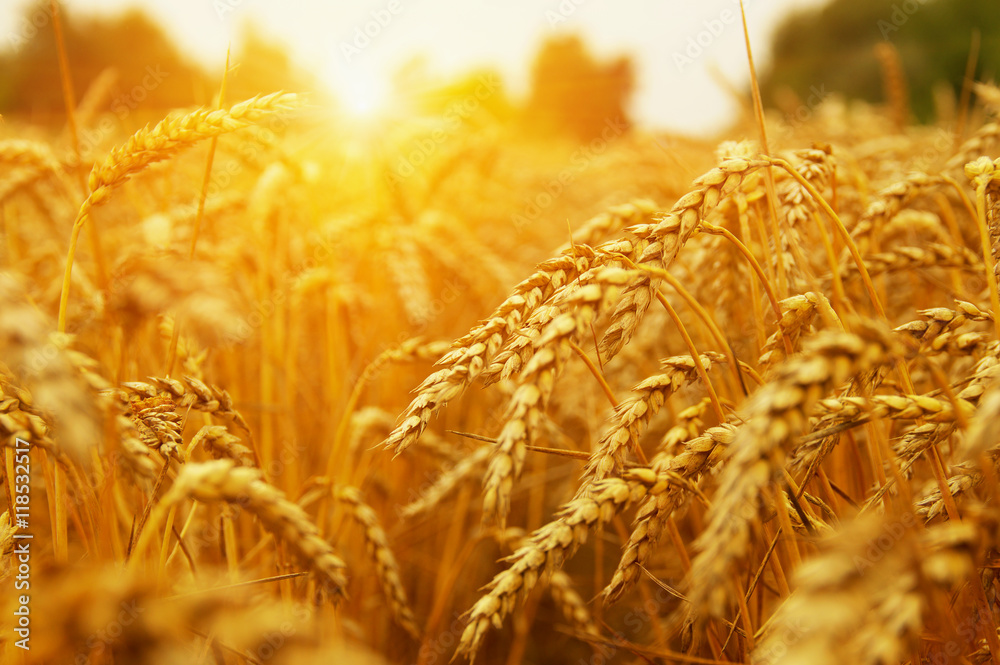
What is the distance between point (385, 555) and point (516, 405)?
75cm

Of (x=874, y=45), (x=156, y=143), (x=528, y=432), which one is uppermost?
(x=874, y=45)

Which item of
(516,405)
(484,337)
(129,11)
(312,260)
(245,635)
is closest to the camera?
(245,635)

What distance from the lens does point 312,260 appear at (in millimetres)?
2172

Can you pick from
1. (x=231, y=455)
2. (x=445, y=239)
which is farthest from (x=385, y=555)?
(x=445, y=239)

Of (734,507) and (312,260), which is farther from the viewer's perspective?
(312,260)

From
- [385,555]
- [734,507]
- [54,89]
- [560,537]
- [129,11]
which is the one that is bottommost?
[385,555]

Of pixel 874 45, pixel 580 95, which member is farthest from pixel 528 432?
pixel 580 95

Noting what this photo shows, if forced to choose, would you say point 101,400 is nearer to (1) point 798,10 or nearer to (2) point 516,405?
(2) point 516,405

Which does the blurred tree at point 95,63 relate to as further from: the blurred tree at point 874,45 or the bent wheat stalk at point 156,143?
the blurred tree at point 874,45

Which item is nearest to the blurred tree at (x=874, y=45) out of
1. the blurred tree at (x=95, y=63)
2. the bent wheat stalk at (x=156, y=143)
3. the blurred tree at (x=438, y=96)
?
the blurred tree at (x=438, y=96)

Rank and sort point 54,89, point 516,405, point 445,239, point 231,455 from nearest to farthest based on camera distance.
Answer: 1. point 516,405
2. point 231,455
3. point 445,239
4. point 54,89

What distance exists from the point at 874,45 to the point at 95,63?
101ft

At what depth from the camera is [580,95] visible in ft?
99.2

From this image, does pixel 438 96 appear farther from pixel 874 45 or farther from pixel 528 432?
pixel 874 45
